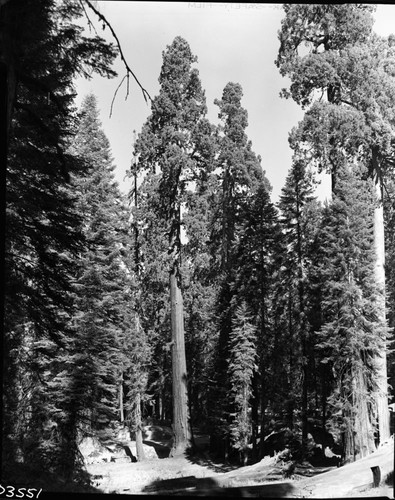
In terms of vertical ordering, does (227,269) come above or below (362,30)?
below

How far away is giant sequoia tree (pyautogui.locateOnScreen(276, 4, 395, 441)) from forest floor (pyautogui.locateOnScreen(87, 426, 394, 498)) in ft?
3.07

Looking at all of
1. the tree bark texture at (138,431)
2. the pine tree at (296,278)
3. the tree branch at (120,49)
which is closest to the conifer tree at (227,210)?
the pine tree at (296,278)

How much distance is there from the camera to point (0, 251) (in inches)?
226

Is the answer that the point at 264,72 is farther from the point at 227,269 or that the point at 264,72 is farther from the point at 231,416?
the point at 231,416

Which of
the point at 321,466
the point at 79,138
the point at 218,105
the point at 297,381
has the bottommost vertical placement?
the point at 321,466

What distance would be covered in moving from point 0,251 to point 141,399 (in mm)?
4049

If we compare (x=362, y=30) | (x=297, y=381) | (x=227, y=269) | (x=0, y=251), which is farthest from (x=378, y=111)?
(x=0, y=251)

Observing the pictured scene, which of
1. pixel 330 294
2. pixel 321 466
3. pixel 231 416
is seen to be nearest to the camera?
pixel 321 466

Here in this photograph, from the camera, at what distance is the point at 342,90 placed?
22.9ft

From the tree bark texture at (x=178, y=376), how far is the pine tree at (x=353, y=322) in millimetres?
1918

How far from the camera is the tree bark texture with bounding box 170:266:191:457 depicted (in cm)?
714

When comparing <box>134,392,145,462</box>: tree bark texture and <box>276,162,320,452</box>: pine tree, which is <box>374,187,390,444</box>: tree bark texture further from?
<box>134,392,145,462</box>: tree bark texture

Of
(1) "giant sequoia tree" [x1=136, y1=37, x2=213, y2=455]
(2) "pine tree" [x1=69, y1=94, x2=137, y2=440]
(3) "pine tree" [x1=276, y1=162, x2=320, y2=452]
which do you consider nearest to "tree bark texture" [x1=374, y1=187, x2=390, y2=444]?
(3) "pine tree" [x1=276, y1=162, x2=320, y2=452]

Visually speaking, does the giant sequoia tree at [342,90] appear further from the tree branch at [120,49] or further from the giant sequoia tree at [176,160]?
the tree branch at [120,49]
